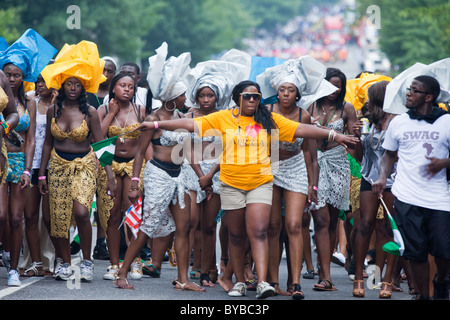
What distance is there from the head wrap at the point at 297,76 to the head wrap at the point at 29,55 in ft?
7.60

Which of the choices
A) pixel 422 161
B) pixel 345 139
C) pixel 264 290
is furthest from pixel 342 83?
pixel 264 290

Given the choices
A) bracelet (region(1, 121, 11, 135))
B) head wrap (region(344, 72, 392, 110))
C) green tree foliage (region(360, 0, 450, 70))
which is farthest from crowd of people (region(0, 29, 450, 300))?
green tree foliage (region(360, 0, 450, 70))

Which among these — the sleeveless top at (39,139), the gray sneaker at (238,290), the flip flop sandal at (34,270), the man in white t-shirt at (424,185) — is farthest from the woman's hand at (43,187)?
the man in white t-shirt at (424,185)

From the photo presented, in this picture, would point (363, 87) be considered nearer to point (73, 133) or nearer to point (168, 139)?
point (168, 139)

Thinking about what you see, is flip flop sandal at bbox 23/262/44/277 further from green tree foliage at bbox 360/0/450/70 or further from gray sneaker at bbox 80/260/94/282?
green tree foliage at bbox 360/0/450/70

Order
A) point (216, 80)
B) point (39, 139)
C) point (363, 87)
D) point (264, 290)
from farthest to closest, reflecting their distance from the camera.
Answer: point (363, 87) → point (39, 139) → point (216, 80) → point (264, 290)

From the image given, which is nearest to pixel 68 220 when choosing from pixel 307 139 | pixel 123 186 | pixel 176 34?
pixel 123 186

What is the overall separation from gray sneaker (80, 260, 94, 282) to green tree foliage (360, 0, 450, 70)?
20.4 metres

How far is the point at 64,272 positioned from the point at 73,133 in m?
1.41

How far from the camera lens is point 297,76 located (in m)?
10.3

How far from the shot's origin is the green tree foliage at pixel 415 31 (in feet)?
100.0

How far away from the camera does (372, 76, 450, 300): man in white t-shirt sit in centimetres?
865

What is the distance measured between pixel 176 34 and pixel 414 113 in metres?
55.6
